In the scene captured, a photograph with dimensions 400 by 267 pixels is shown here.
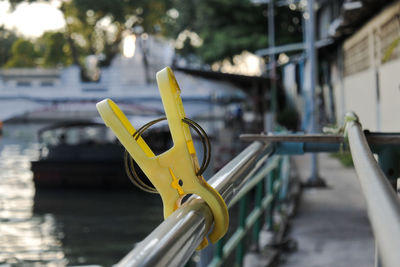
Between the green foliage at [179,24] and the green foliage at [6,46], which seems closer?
the green foliage at [179,24]

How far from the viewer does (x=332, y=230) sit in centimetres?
668

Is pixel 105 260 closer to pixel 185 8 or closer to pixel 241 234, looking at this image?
pixel 241 234

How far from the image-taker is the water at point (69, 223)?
9664mm

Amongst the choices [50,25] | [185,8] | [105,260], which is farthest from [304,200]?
[50,25]

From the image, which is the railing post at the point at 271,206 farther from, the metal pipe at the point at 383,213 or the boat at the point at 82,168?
the boat at the point at 82,168

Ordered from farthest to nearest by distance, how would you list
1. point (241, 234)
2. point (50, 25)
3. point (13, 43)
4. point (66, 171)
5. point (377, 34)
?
point (13, 43), point (50, 25), point (66, 171), point (377, 34), point (241, 234)

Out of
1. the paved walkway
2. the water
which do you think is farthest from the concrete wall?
the water

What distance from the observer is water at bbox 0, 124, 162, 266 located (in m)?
9.66

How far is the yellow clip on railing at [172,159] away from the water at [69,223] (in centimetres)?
835

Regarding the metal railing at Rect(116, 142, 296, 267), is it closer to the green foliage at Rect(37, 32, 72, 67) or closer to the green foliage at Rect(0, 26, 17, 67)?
the green foliage at Rect(37, 32, 72, 67)

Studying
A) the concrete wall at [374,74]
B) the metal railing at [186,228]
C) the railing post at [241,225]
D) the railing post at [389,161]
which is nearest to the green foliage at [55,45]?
the concrete wall at [374,74]

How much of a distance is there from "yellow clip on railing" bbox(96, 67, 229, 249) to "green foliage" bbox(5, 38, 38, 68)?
6019 cm

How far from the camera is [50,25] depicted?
129 ft

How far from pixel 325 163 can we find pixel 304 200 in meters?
5.91
